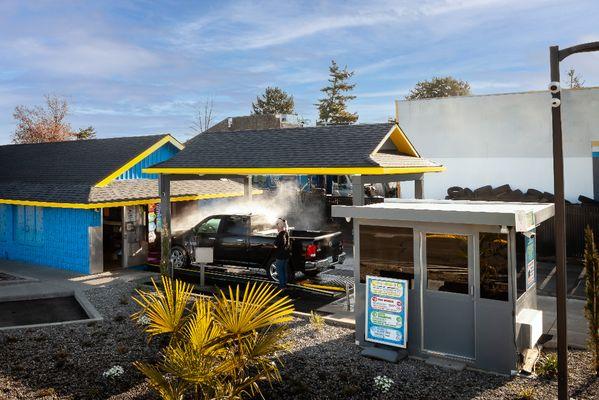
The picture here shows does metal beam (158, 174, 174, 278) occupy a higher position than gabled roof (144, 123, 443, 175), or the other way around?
gabled roof (144, 123, 443, 175)

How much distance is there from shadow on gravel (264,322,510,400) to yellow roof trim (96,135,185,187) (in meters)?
11.3

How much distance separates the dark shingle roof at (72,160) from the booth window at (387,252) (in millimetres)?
11717

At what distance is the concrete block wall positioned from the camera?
1777 cm

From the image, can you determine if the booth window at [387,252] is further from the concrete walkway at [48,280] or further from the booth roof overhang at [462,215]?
the concrete walkway at [48,280]

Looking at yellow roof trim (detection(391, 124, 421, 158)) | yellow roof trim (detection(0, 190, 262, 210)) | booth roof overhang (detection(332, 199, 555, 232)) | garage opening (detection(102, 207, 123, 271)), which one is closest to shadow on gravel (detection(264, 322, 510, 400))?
booth roof overhang (detection(332, 199, 555, 232))

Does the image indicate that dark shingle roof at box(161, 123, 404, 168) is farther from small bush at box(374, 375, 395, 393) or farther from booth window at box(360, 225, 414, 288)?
small bush at box(374, 375, 395, 393)

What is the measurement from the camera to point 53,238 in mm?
18875

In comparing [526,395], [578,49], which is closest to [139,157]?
[578,49]

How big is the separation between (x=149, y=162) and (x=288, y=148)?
7.67 meters

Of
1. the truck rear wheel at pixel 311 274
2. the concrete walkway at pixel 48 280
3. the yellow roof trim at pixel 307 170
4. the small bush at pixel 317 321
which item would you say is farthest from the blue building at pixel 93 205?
the small bush at pixel 317 321

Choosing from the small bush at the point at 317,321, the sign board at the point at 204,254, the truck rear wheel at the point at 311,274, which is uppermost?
the sign board at the point at 204,254

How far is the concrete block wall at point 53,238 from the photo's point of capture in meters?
17.8

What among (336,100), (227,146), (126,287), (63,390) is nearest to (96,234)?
(126,287)

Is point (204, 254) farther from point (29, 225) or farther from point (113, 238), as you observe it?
point (29, 225)
